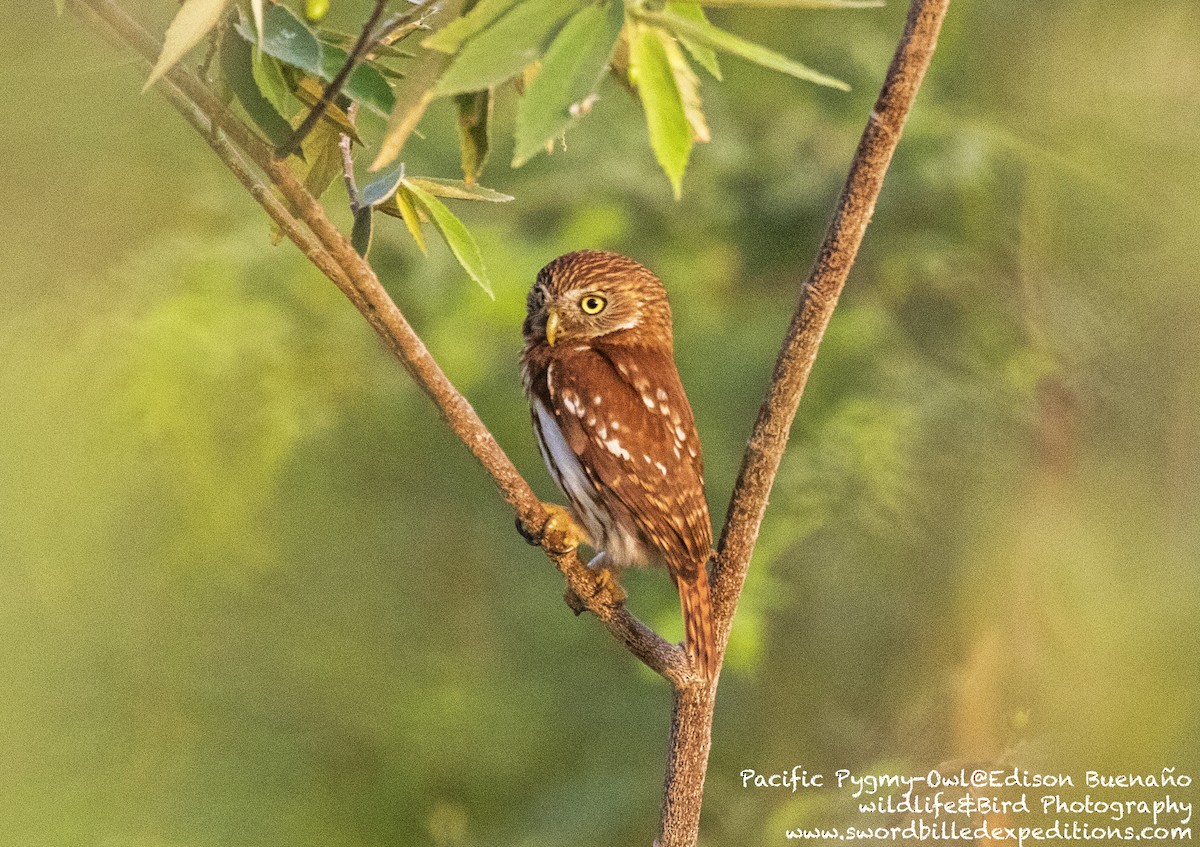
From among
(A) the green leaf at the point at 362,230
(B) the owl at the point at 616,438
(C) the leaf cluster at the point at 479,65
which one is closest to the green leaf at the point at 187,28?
(C) the leaf cluster at the point at 479,65

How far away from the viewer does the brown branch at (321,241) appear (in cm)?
105

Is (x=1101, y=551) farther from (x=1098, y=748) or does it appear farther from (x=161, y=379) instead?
(x=161, y=379)

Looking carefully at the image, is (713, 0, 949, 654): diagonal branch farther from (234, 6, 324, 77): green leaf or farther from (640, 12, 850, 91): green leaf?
(234, 6, 324, 77): green leaf

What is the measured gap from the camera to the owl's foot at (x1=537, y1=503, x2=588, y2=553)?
1.37 meters

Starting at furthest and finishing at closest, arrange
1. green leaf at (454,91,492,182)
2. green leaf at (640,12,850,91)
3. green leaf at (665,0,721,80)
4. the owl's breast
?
the owl's breast → green leaf at (454,91,492,182) → green leaf at (665,0,721,80) → green leaf at (640,12,850,91)

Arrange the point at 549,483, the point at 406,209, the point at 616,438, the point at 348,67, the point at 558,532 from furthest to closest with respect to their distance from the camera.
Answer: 1. the point at 549,483
2. the point at 616,438
3. the point at 558,532
4. the point at 406,209
5. the point at 348,67

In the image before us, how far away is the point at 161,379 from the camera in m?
2.76

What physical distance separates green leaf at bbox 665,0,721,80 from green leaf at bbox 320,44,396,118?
0.23 metres

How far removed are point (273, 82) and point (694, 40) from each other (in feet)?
1.39

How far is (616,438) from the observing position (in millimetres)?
1861

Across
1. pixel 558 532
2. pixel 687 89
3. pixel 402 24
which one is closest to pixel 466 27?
pixel 687 89

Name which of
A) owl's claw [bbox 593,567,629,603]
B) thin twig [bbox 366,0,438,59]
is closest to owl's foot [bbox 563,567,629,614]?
owl's claw [bbox 593,567,629,603]

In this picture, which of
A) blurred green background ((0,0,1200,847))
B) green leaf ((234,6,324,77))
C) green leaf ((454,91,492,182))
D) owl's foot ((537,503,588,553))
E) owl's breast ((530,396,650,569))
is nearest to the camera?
green leaf ((234,6,324,77))

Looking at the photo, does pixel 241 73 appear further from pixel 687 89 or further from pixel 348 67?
pixel 687 89
